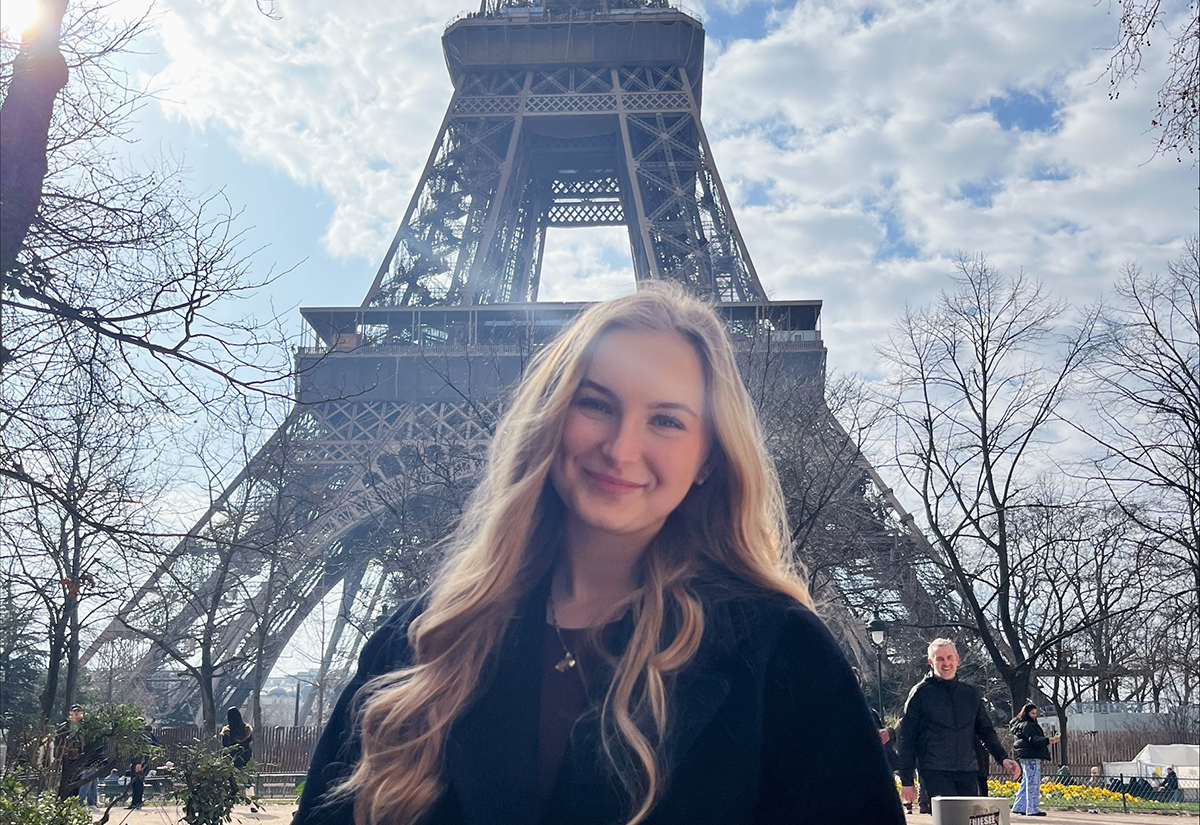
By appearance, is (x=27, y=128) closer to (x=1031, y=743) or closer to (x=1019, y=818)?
(x=1031, y=743)

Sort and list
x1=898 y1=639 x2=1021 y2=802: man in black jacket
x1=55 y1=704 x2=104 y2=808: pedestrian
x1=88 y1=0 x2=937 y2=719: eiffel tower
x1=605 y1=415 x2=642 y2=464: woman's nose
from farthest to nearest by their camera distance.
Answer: x1=88 y1=0 x2=937 y2=719: eiffel tower < x1=55 y1=704 x2=104 y2=808: pedestrian < x1=898 y1=639 x2=1021 y2=802: man in black jacket < x1=605 y1=415 x2=642 y2=464: woman's nose

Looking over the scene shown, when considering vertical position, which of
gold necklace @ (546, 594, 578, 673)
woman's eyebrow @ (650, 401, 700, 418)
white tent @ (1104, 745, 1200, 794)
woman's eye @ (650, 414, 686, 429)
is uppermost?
woman's eyebrow @ (650, 401, 700, 418)

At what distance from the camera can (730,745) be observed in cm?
193

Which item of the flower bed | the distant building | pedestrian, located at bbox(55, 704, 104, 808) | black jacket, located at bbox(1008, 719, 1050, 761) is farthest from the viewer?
the distant building

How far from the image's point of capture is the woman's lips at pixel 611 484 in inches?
A: 89.5

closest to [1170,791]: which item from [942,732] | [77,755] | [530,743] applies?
[942,732]

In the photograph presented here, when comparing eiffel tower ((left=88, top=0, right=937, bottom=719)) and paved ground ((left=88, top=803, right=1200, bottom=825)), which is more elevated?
eiffel tower ((left=88, top=0, right=937, bottom=719))

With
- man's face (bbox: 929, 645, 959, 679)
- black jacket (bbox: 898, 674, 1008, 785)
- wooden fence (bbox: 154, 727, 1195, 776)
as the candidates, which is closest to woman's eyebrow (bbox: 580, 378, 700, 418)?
man's face (bbox: 929, 645, 959, 679)

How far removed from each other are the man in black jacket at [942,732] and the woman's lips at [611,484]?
292 inches

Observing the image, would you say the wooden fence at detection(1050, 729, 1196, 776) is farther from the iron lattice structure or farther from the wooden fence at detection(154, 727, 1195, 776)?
the iron lattice structure

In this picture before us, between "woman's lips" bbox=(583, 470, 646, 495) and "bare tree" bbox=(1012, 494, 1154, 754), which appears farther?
"bare tree" bbox=(1012, 494, 1154, 754)

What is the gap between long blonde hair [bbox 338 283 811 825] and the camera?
2105 mm

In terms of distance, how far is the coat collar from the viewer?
1951mm

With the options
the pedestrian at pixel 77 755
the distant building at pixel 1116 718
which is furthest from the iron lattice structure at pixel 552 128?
the pedestrian at pixel 77 755
